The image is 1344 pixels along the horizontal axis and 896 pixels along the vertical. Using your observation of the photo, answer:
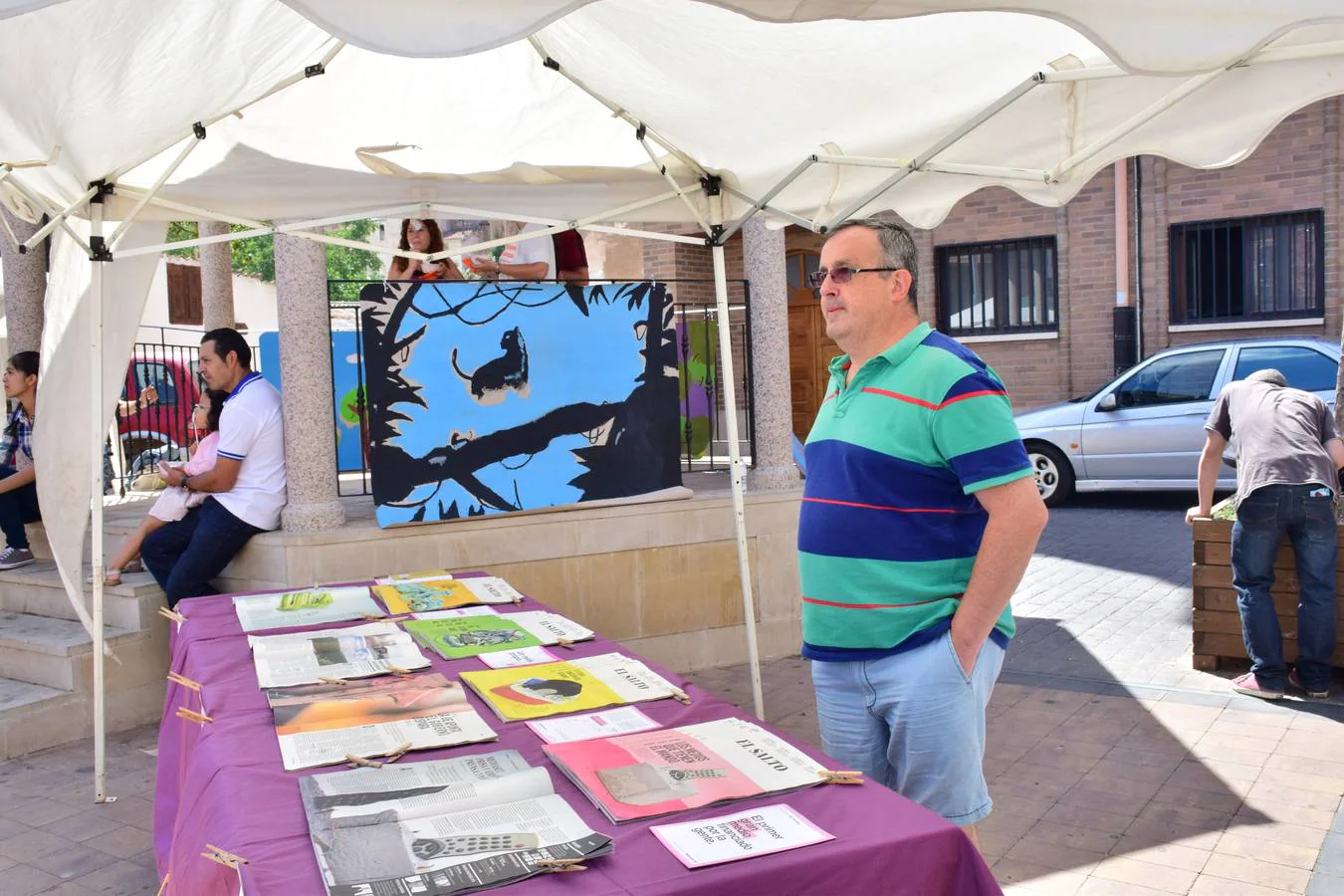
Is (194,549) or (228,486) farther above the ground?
(228,486)

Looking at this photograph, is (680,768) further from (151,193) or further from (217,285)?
(217,285)

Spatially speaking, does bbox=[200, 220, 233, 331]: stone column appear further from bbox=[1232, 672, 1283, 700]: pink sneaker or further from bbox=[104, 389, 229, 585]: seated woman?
bbox=[1232, 672, 1283, 700]: pink sneaker

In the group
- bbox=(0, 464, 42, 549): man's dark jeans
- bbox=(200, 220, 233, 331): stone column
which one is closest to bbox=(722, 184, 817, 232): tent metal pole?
bbox=(0, 464, 42, 549): man's dark jeans

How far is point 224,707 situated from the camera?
2.85 m

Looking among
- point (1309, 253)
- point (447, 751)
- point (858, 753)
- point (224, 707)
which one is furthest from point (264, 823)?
point (1309, 253)

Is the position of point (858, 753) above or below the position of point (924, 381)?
below

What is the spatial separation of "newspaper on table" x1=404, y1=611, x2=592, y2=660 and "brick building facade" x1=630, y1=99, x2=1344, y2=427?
9.87 metres

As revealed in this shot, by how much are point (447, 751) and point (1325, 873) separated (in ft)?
9.86

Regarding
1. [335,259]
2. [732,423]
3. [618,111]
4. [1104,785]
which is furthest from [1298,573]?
[335,259]

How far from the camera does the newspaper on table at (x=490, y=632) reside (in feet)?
11.2

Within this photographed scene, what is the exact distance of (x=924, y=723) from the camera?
2545 millimetres

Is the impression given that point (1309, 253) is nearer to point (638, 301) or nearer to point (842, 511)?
point (638, 301)

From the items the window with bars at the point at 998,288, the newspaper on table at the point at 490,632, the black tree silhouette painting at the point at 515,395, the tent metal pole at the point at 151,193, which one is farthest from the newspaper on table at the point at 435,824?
the window with bars at the point at 998,288

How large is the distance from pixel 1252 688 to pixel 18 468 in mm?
7310
